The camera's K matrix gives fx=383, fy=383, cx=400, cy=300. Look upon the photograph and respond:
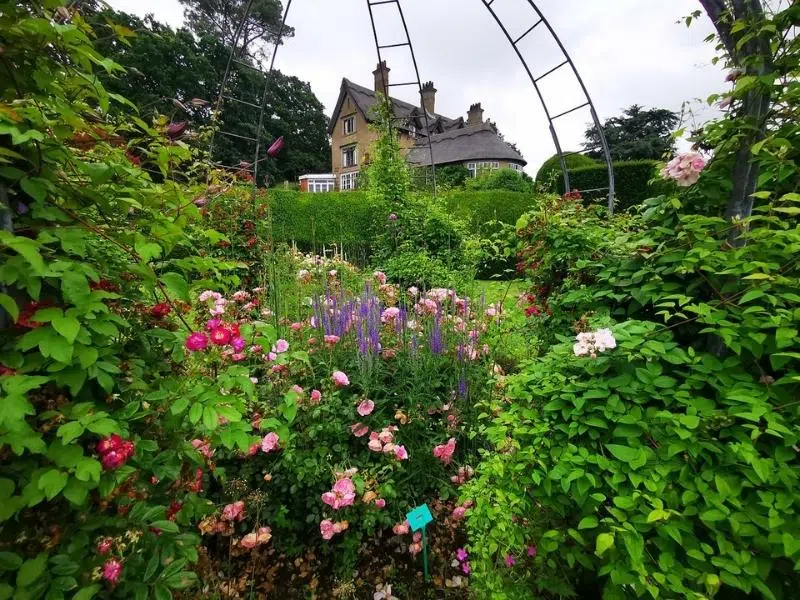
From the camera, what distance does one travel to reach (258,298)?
264 cm

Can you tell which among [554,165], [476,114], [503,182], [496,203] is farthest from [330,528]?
[476,114]

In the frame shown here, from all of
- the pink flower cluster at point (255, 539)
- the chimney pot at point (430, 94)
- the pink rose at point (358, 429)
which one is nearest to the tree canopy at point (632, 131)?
the chimney pot at point (430, 94)

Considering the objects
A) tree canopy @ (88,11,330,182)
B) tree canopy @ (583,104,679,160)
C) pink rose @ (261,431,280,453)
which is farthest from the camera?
tree canopy @ (583,104,679,160)

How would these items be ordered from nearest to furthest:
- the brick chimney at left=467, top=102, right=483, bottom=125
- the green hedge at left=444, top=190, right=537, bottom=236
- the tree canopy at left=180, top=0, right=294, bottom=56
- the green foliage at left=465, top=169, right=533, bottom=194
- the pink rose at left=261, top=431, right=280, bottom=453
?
the pink rose at left=261, top=431, right=280, bottom=453
the green hedge at left=444, top=190, right=537, bottom=236
the green foliage at left=465, top=169, right=533, bottom=194
the tree canopy at left=180, top=0, right=294, bottom=56
the brick chimney at left=467, top=102, right=483, bottom=125

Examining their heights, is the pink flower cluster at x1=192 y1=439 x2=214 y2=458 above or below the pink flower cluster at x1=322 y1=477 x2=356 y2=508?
above

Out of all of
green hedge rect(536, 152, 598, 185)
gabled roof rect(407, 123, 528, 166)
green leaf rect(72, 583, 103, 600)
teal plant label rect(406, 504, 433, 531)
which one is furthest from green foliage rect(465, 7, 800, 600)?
gabled roof rect(407, 123, 528, 166)

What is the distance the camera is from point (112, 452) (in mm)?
735

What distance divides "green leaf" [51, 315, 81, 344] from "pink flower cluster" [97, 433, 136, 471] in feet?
0.72

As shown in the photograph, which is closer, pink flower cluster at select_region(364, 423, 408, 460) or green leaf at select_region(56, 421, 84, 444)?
green leaf at select_region(56, 421, 84, 444)

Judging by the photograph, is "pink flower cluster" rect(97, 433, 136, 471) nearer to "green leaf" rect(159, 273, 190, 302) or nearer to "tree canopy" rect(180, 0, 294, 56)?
"green leaf" rect(159, 273, 190, 302)

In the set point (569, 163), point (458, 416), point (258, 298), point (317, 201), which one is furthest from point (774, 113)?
point (569, 163)

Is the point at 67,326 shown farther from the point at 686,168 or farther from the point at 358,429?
the point at 686,168

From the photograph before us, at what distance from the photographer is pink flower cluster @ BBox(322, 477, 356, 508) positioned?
130cm

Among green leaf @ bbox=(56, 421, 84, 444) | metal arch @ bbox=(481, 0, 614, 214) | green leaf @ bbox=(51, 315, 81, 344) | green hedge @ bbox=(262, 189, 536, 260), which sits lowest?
green leaf @ bbox=(56, 421, 84, 444)
